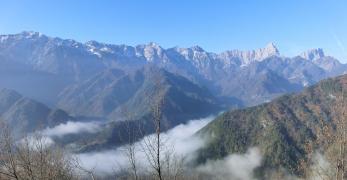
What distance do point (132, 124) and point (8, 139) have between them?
8685 mm

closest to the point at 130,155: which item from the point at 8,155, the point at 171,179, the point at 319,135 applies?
the point at 171,179

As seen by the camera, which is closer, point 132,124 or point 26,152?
point 132,124

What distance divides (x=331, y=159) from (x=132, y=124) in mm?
11396

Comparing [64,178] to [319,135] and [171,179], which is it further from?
[319,135]

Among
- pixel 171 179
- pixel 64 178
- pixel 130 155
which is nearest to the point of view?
pixel 130 155

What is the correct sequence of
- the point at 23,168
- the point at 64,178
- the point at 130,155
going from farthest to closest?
the point at 64,178
the point at 23,168
the point at 130,155

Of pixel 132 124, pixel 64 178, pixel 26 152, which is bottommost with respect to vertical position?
pixel 64 178

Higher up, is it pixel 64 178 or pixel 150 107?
pixel 150 107

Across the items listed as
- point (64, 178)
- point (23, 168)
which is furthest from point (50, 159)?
point (23, 168)

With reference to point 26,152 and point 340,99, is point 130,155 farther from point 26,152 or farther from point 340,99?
point 340,99

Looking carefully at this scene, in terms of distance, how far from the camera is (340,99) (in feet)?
78.1

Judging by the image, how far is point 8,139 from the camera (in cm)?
2767

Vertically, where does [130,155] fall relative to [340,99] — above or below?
below

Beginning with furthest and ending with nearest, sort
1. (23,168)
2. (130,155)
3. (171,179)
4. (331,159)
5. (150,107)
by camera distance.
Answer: (23,168) < (171,179) < (331,159) < (130,155) < (150,107)
